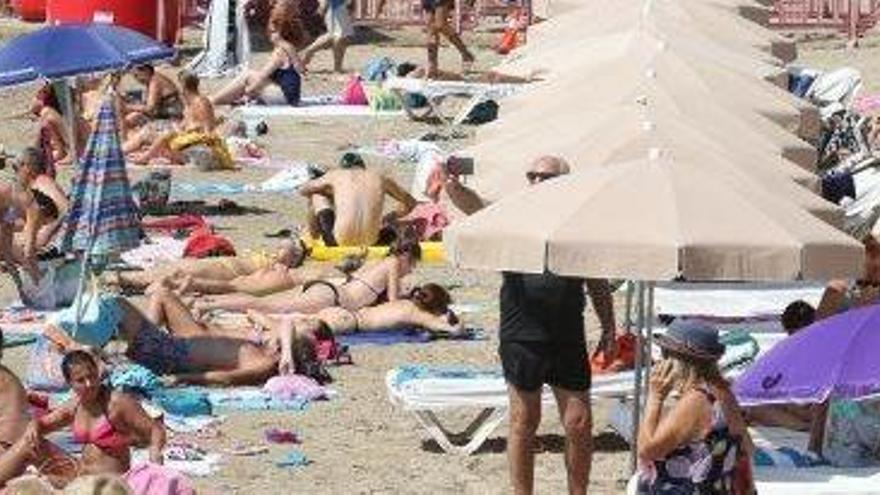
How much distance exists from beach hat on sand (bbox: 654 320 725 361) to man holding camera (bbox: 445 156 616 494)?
1.55m

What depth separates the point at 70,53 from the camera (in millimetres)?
16578

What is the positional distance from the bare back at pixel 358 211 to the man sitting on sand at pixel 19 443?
6455 millimetres

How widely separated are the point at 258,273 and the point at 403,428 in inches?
144

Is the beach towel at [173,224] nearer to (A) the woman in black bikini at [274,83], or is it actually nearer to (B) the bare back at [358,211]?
(B) the bare back at [358,211]

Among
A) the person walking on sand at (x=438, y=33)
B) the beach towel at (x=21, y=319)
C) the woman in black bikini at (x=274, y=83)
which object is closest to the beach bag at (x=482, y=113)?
the person walking on sand at (x=438, y=33)

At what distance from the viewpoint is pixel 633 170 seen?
9.12 metres

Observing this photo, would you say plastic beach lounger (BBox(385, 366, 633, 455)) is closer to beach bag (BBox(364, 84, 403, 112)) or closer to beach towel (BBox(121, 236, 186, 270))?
beach towel (BBox(121, 236, 186, 270))

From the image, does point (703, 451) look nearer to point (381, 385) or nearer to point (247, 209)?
point (381, 385)

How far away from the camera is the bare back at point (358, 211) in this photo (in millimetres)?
16609

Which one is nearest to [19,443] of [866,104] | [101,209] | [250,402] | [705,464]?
[250,402]

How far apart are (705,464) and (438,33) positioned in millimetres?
19189

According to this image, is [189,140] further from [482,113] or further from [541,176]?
[541,176]

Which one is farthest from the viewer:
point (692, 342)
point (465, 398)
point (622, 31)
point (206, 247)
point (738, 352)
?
point (622, 31)

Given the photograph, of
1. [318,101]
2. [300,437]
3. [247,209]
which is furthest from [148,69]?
[300,437]
